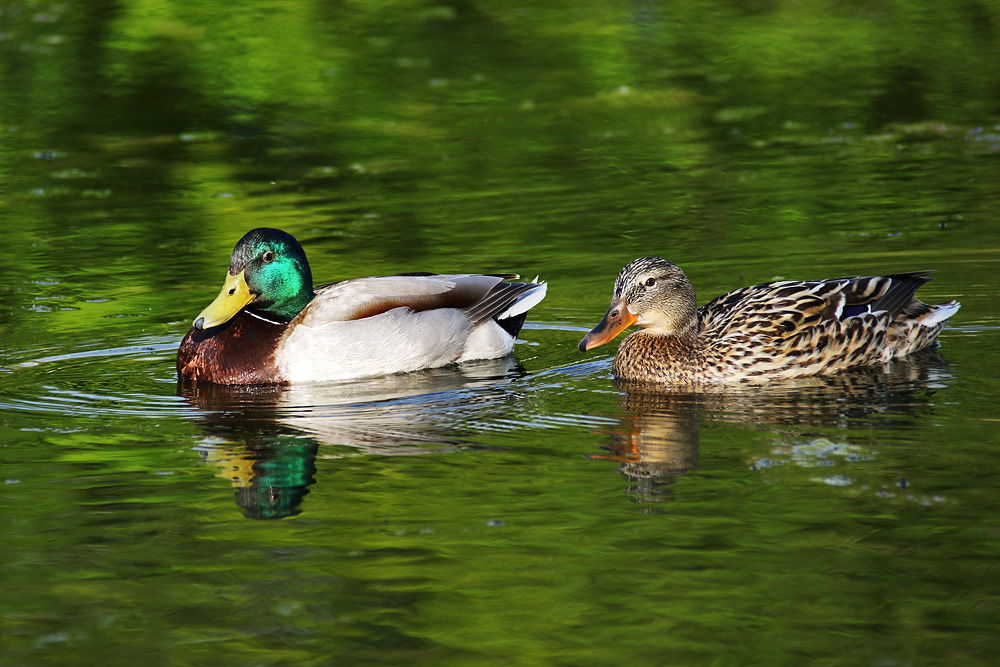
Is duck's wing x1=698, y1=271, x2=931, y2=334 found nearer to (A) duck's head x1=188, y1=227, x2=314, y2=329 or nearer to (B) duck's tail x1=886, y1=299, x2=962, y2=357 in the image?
(B) duck's tail x1=886, y1=299, x2=962, y2=357

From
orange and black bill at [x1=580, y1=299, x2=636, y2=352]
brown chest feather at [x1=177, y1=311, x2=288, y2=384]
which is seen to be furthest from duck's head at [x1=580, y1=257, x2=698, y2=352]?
brown chest feather at [x1=177, y1=311, x2=288, y2=384]

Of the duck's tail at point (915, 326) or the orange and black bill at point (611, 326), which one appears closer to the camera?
the orange and black bill at point (611, 326)

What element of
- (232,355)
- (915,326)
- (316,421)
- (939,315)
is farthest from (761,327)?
(232,355)

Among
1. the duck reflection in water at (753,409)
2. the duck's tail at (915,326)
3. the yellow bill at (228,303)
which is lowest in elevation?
the duck reflection in water at (753,409)

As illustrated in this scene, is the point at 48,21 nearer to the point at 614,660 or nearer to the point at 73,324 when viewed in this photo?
the point at 73,324

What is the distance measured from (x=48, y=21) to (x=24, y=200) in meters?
11.6

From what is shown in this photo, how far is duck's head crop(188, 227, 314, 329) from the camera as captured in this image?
9.59 meters

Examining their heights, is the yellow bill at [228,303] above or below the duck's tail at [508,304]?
above

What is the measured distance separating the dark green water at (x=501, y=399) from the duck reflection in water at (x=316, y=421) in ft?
0.11

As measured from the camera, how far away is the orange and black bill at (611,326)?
8594mm

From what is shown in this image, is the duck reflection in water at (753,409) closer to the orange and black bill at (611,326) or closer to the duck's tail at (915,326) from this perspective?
the duck's tail at (915,326)

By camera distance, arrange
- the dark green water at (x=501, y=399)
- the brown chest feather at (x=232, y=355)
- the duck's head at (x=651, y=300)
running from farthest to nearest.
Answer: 1. the brown chest feather at (x=232, y=355)
2. the duck's head at (x=651, y=300)
3. the dark green water at (x=501, y=399)

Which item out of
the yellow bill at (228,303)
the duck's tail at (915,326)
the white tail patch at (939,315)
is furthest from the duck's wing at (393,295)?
the white tail patch at (939,315)

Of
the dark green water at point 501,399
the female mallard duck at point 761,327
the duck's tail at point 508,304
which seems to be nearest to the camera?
the dark green water at point 501,399
